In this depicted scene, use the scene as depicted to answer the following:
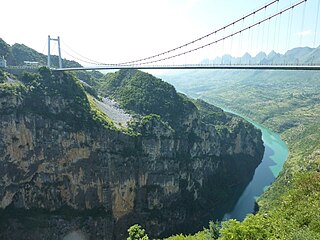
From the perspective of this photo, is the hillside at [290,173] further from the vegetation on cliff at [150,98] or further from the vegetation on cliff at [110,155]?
the vegetation on cliff at [150,98]

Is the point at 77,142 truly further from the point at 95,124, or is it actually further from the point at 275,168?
the point at 275,168

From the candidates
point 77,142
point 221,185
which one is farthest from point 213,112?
point 77,142

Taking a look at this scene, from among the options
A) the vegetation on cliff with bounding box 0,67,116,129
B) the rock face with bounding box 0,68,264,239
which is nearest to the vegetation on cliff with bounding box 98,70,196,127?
the rock face with bounding box 0,68,264,239

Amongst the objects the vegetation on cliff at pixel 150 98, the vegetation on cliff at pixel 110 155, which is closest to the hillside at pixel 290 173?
the vegetation on cliff at pixel 110 155

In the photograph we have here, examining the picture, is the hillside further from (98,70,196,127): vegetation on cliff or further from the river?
(98,70,196,127): vegetation on cliff

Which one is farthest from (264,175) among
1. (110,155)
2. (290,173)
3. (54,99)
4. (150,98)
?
(54,99)

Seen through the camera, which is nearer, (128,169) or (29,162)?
(29,162)
